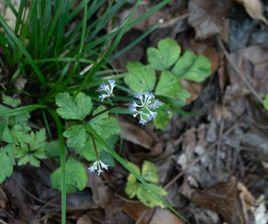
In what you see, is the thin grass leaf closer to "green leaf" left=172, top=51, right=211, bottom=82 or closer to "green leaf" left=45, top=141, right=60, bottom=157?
"green leaf" left=45, top=141, right=60, bottom=157

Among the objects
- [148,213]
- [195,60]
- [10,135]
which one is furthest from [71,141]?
[195,60]

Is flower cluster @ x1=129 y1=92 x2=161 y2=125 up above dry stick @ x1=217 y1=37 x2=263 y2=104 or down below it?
above

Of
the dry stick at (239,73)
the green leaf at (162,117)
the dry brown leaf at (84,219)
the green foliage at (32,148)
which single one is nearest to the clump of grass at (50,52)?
the green foliage at (32,148)

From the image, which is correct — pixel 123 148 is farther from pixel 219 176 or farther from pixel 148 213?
pixel 219 176

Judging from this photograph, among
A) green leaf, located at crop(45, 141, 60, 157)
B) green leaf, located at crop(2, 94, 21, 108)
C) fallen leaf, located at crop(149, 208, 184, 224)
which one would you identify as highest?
green leaf, located at crop(2, 94, 21, 108)

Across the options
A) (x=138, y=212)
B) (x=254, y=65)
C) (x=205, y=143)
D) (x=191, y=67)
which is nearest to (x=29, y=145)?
(x=138, y=212)

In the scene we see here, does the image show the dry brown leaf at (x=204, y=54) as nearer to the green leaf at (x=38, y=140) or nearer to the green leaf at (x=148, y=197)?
the green leaf at (x=148, y=197)

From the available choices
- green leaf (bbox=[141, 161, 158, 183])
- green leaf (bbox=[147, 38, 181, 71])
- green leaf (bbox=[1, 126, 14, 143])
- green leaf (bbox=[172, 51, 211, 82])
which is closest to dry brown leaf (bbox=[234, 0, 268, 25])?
green leaf (bbox=[172, 51, 211, 82])
